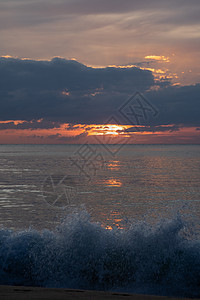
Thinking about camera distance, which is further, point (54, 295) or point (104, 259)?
point (104, 259)

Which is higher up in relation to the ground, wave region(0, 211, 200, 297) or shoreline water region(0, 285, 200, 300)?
shoreline water region(0, 285, 200, 300)

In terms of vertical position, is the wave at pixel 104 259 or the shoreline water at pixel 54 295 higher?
the shoreline water at pixel 54 295

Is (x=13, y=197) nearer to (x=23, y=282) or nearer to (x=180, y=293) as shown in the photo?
(x=23, y=282)

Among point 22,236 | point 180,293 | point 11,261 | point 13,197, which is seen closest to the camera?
point 180,293

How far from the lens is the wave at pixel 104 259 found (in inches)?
407

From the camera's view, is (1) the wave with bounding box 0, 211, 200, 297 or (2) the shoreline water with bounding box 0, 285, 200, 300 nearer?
(2) the shoreline water with bounding box 0, 285, 200, 300

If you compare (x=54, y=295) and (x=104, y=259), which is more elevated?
(x=54, y=295)

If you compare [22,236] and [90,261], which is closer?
[90,261]

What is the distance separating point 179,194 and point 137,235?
1922 cm

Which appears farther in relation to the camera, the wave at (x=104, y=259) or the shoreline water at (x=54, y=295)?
the wave at (x=104, y=259)

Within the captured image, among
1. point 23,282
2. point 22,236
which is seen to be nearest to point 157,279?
point 23,282

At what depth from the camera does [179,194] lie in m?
29.9

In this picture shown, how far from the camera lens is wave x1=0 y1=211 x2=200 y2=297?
1034 cm

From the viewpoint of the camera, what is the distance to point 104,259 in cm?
1103
